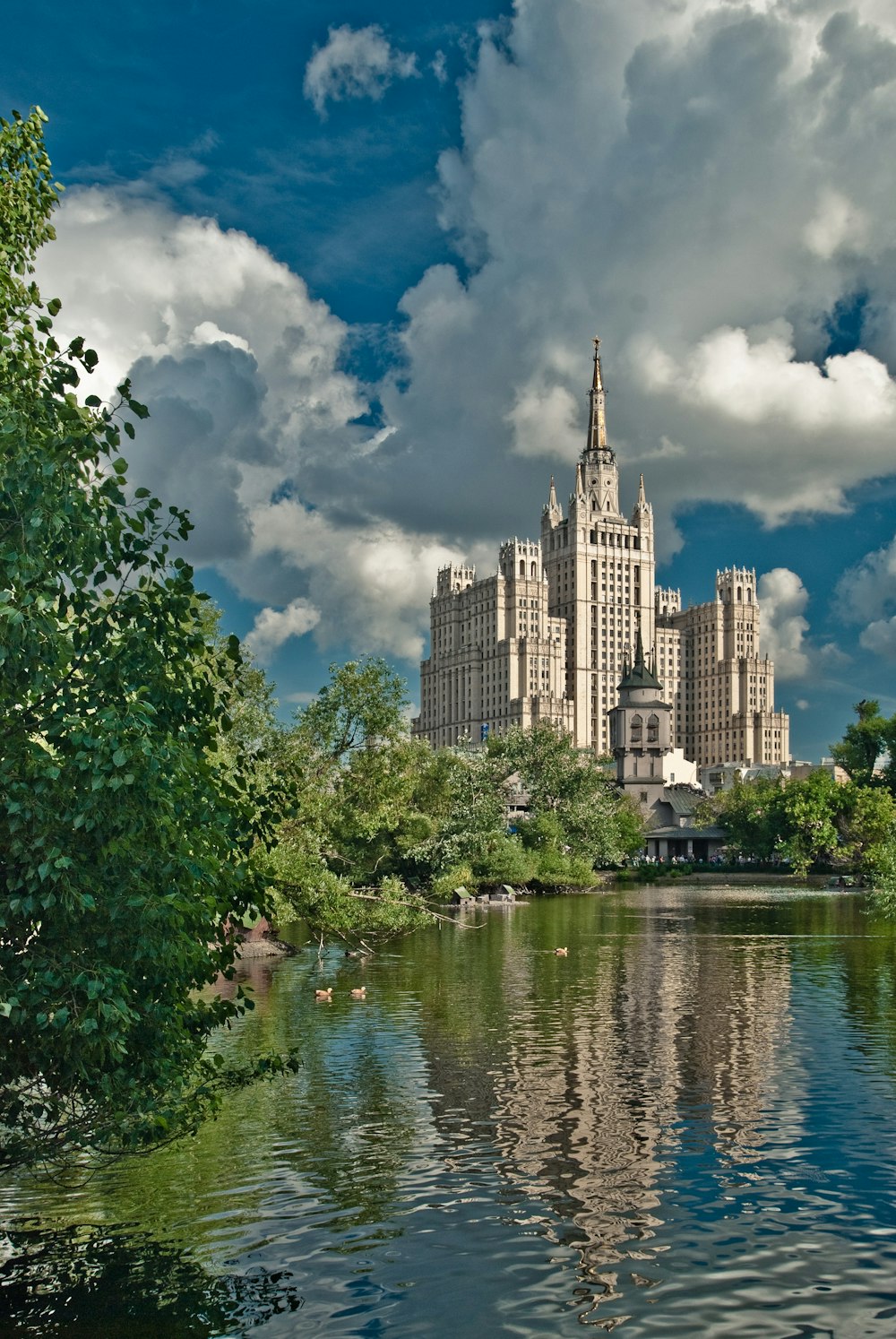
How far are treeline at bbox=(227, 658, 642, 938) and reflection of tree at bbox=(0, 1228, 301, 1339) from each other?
225 inches

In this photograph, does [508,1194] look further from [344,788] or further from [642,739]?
[642,739]

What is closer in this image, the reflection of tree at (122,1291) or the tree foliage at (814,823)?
the reflection of tree at (122,1291)

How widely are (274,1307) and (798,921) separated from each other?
6815 cm

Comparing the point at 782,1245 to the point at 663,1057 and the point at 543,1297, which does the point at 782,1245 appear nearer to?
the point at 543,1297

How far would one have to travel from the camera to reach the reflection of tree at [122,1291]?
17016mm

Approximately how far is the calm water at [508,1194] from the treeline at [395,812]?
18.8ft

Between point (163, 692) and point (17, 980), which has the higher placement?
point (163, 692)

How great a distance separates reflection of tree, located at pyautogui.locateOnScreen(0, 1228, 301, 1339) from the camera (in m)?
17.0

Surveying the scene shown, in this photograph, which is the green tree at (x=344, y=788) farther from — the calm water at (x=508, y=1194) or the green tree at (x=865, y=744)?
the green tree at (x=865, y=744)

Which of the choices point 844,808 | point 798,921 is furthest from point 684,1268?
point 844,808

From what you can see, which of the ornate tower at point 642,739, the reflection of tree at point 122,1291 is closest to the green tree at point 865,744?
the ornate tower at point 642,739

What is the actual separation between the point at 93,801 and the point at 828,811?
123 m

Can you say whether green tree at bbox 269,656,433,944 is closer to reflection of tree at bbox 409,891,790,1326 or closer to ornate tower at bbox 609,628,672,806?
reflection of tree at bbox 409,891,790,1326

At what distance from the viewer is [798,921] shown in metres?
80.8
